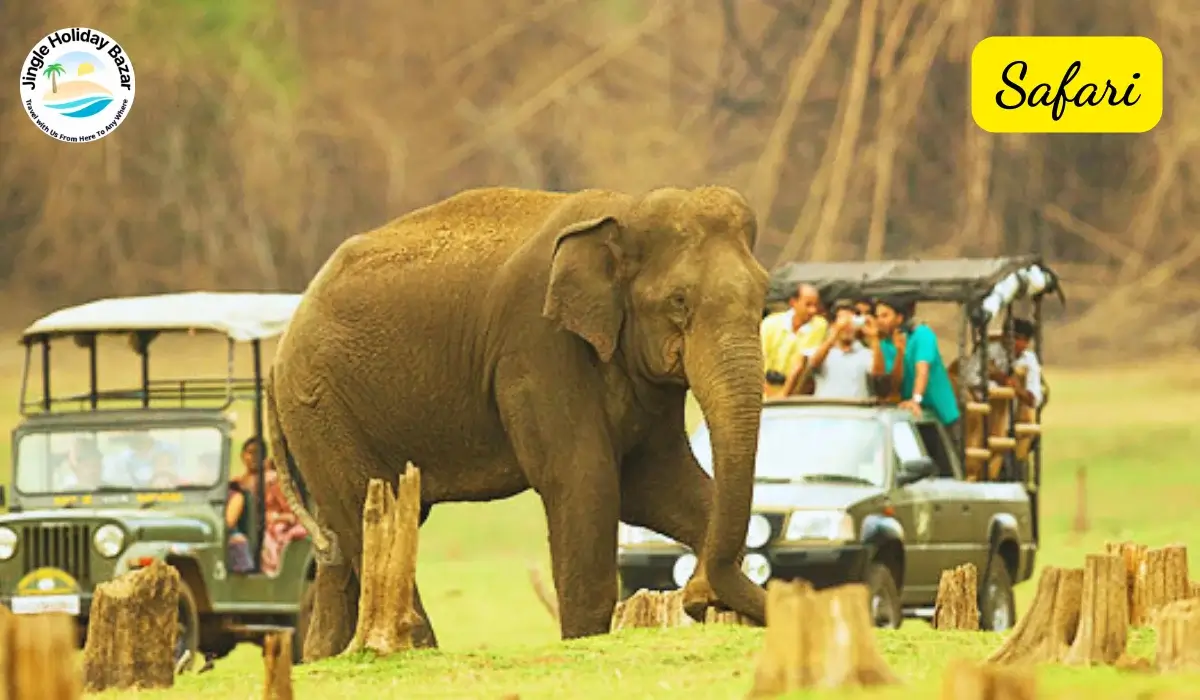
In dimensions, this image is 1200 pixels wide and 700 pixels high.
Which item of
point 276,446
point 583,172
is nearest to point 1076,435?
point 583,172

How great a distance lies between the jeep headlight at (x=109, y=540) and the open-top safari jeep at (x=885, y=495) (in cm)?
352

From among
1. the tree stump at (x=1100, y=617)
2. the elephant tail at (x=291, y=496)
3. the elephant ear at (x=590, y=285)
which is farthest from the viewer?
the elephant tail at (x=291, y=496)

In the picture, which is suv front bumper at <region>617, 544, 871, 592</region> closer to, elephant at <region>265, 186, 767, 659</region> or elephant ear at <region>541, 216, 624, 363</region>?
elephant at <region>265, 186, 767, 659</region>

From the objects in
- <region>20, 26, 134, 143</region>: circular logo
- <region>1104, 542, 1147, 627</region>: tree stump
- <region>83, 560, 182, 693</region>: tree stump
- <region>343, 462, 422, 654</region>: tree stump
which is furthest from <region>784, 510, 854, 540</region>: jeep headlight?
<region>20, 26, 134, 143</region>: circular logo

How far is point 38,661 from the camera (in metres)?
8.32

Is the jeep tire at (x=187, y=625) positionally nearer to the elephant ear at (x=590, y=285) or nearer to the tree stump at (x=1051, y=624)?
the elephant ear at (x=590, y=285)

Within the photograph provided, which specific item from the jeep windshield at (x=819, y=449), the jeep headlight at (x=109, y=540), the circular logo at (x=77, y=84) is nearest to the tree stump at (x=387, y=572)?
the jeep windshield at (x=819, y=449)

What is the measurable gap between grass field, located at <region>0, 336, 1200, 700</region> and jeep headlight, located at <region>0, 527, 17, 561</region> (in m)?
1.93

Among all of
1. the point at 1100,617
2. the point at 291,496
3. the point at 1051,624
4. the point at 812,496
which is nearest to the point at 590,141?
the point at 812,496

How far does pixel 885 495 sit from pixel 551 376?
600 cm

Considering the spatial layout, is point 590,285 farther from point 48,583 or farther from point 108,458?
point 108,458

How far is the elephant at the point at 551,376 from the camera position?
13.5 metres

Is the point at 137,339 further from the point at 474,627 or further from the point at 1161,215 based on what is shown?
the point at 1161,215

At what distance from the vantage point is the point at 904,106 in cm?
4088
